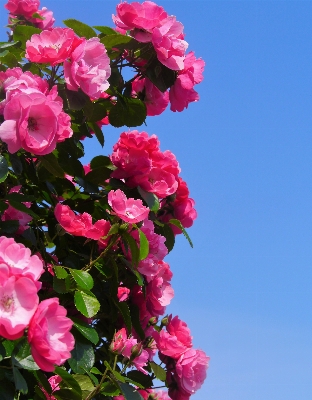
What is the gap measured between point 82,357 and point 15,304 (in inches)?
22.9

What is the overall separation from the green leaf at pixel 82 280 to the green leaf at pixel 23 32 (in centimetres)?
77

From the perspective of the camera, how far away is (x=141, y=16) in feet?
6.16

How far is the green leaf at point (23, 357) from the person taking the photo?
1.31 meters

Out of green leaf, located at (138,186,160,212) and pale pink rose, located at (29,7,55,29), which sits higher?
pale pink rose, located at (29,7,55,29)

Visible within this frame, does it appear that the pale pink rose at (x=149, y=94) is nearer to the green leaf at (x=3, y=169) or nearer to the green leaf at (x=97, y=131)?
the green leaf at (x=97, y=131)

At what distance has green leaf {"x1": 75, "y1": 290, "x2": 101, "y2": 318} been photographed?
5.27 feet

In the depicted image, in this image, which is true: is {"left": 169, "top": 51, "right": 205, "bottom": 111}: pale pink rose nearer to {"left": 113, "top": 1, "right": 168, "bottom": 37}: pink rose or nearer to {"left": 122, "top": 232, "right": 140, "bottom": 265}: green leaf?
{"left": 113, "top": 1, "right": 168, "bottom": 37}: pink rose

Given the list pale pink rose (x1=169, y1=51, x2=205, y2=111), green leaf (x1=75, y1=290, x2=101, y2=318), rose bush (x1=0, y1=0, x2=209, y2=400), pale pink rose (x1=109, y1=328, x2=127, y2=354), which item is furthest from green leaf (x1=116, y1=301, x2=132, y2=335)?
pale pink rose (x1=169, y1=51, x2=205, y2=111)

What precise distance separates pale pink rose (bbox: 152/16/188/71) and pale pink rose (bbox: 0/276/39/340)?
0.95 metres

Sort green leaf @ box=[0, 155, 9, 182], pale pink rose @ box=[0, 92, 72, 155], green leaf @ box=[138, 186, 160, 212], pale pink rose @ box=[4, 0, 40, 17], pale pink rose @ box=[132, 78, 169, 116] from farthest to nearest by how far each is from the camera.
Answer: pale pink rose @ box=[4, 0, 40, 17] → pale pink rose @ box=[132, 78, 169, 116] → green leaf @ box=[138, 186, 160, 212] → green leaf @ box=[0, 155, 9, 182] → pale pink rose @ box=[0, 92, 72, 155]

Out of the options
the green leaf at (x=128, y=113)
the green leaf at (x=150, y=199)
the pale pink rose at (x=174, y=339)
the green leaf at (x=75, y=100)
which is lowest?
the pale pink rose at (x=174, y=339)

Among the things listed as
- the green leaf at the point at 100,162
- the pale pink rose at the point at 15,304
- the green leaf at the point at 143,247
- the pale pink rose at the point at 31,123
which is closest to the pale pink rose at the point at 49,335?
the pale pink rose at the point at 15,304

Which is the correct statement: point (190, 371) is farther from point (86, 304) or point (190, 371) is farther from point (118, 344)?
point (86, 304)

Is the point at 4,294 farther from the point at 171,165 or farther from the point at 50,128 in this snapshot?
the point at 171,165
